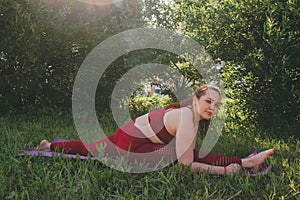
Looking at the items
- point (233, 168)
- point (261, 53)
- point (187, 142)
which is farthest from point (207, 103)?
point (261, 53)

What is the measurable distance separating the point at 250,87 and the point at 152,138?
2.52 metres

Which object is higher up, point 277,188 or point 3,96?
point 3,96

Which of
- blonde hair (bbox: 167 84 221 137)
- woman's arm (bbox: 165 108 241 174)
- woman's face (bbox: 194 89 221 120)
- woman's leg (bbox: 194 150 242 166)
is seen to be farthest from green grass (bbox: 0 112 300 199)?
blonde hair (bbox: 167 84 221 137)

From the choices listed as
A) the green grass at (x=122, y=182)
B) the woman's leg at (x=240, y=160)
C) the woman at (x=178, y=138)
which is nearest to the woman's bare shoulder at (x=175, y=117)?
the woman at (x=178, y=138)

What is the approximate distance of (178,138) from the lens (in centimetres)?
340

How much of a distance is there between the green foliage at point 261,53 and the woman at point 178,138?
5.87 ft

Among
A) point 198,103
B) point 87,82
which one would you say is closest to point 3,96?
point 87,82

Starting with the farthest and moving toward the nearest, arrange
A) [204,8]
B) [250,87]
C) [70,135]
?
1. [204,8]
2. [250,87]
3. [70,135]

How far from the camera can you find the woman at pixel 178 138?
3.45m

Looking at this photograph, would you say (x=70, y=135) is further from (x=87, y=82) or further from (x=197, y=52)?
(x=197, y=52)

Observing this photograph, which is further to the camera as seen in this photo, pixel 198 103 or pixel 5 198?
pixel 198 103

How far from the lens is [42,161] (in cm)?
365

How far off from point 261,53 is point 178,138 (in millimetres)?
2596

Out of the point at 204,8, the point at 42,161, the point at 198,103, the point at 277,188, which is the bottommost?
the point at 277,188
